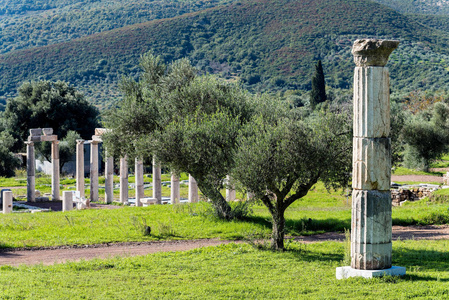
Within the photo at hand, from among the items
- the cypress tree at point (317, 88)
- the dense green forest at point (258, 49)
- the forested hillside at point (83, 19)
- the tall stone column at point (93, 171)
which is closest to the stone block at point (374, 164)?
the tall stone column at point (93, 171)

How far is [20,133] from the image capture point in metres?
55.3

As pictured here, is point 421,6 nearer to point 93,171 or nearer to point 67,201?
point 93,171

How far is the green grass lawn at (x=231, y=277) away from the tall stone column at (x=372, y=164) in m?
0.66

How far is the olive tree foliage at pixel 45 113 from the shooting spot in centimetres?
5488

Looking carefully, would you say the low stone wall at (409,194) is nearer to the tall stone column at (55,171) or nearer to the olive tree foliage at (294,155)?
the olive tree foliage at (294,155)

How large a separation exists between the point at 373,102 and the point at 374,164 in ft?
4.60

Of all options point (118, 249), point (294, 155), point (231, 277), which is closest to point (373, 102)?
point (294, 155)

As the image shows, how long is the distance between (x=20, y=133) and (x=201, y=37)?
200 ft

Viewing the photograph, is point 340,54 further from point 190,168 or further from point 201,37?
point 190,168

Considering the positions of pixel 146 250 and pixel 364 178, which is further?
pixel 146 250

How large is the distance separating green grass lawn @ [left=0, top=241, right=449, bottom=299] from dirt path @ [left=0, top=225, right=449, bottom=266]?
4.86 feet

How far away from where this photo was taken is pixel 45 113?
55625mm

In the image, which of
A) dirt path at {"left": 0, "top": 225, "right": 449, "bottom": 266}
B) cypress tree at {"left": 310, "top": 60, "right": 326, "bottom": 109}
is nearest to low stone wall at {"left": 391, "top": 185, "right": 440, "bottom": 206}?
dirt path at {"left": 0, "top": 225, "right": 449, "bottom": 266}

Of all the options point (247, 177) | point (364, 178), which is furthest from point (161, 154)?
point (364, 178)
